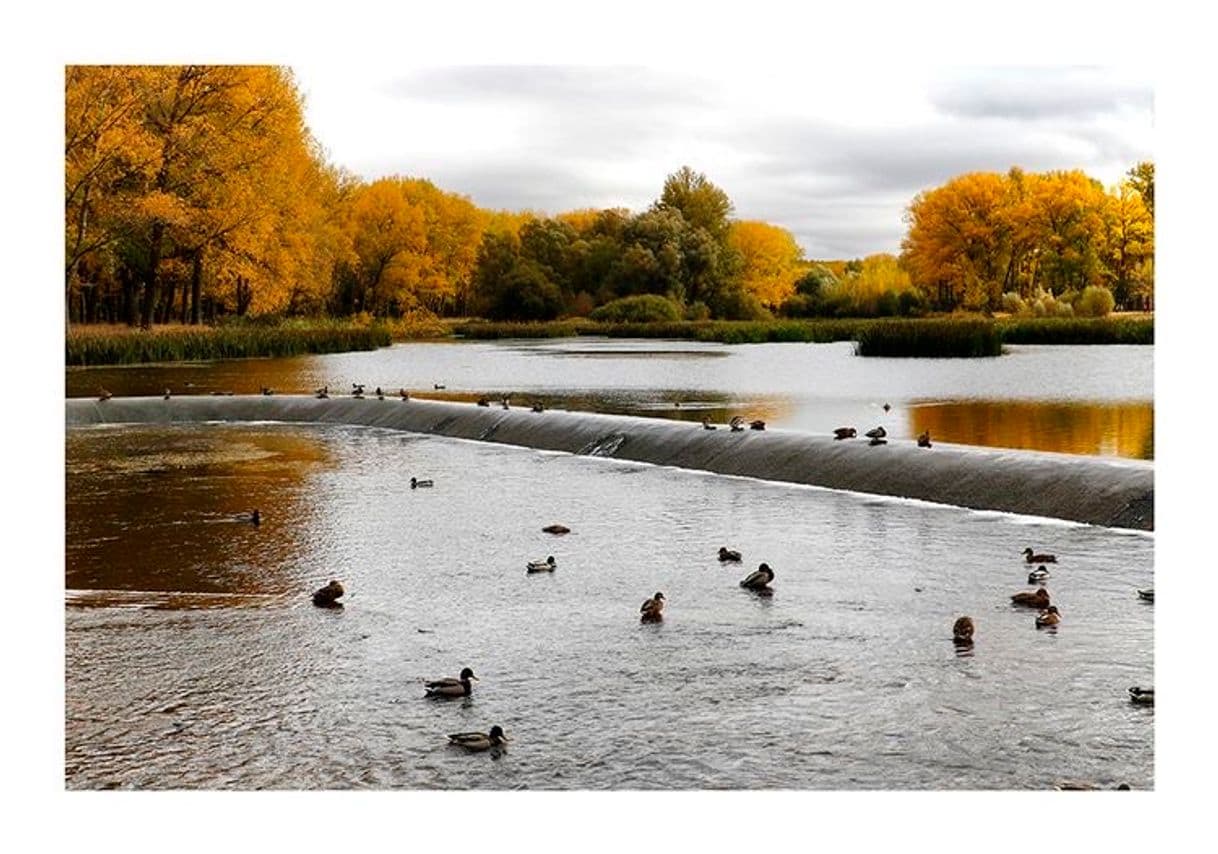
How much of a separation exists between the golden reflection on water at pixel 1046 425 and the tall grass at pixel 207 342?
60.0 feet

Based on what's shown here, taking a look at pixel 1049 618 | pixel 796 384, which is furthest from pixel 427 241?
pixel 1049 618

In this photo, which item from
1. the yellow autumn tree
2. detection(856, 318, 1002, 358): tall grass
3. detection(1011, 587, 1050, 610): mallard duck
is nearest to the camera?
detection(1011, 587, 1050, 610): mallard duck

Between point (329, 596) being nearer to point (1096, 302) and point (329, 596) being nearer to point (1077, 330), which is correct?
point (1077, 330)

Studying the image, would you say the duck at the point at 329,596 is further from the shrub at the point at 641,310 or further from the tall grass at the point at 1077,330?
the shrub at the point at 641,310

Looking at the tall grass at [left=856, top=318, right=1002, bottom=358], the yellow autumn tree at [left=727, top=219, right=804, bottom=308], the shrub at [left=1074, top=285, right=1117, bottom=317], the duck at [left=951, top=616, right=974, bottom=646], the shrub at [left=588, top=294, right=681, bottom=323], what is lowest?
the duck at [left=951, top=616, right=974, bottom=646]

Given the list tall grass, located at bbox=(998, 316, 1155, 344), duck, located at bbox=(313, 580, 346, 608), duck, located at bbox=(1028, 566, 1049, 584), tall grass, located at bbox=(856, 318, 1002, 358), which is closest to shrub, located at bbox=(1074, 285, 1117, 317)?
tall grass, located at bbox=(998, 316, 1155, 344)

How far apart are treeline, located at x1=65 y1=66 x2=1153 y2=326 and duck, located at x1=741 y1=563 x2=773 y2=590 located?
50.9ft

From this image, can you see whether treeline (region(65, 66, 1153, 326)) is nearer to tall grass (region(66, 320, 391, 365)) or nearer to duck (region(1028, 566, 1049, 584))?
tall grass (region(66, 320, 391, 365))

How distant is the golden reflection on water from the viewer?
14.8 m

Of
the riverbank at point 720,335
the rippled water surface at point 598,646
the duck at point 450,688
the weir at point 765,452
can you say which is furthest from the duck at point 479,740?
the riverbank at point 720,335

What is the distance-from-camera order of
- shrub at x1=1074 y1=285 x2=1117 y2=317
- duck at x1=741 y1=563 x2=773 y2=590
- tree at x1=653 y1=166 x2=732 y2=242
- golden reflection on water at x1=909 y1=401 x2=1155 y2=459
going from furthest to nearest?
shrub at x1=1074 y1=285 x2=1117 y2=317, tree at x1=653 y1=166 x2=732 y2=242, golden reflection on water at x1=909 y1=401 x2=1155 y2=459, duck at x1=741 y1=563 x2=773 y2=590
